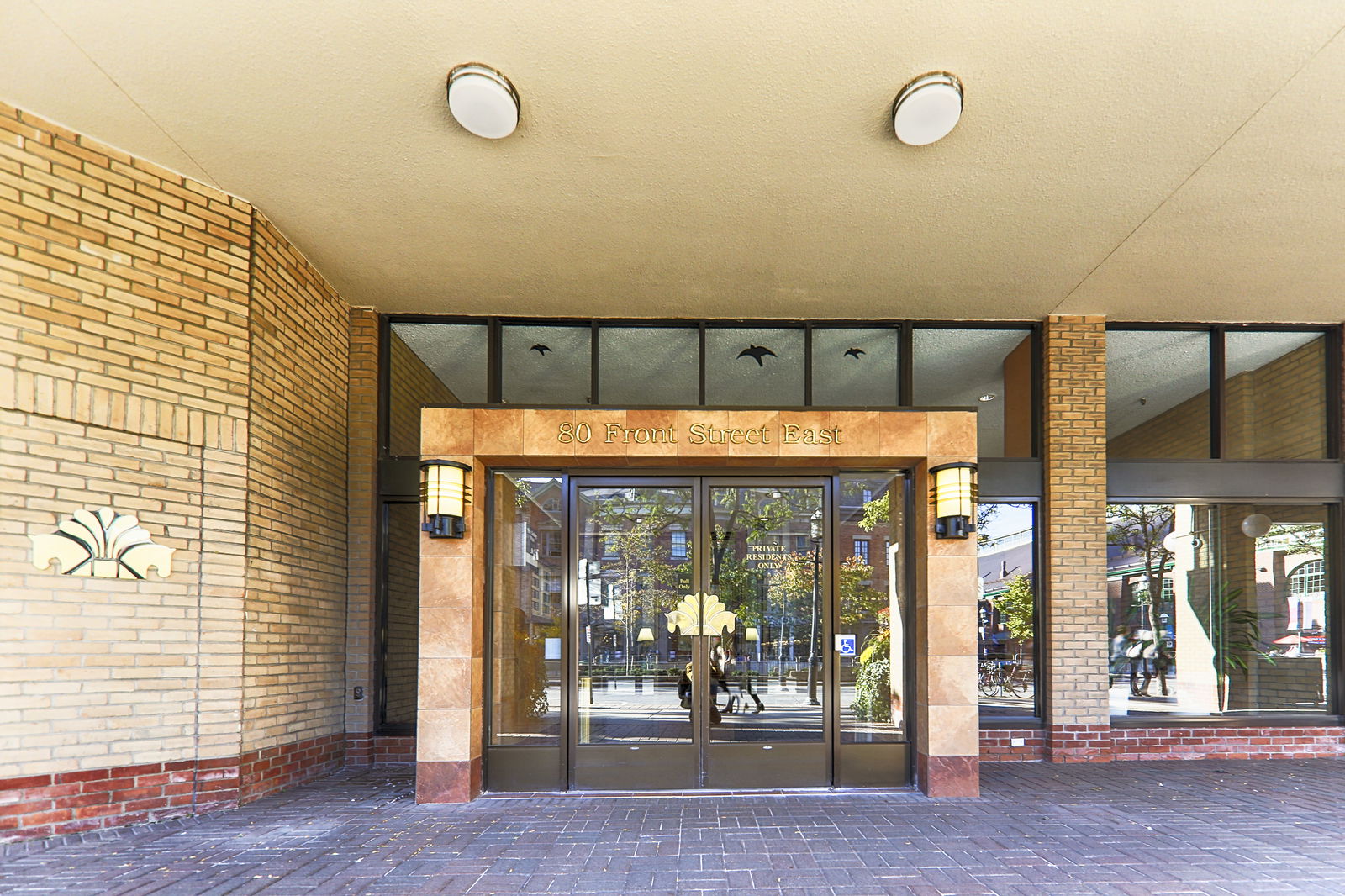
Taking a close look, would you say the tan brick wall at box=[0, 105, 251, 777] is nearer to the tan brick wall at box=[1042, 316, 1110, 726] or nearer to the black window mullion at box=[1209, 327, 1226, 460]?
the tan brick wall at box=[1042, 316, 1110, 726]

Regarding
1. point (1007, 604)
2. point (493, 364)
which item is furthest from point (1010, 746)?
point (493, 364)

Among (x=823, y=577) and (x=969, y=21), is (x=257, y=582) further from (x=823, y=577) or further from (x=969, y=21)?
(x=969, y=21)

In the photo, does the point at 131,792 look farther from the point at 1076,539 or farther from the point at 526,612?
the point at 1076,539

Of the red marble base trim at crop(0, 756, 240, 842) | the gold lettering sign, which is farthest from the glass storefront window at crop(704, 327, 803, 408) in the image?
the red marble base trim at crop(0, 756, 240, 842)

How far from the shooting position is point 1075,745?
25.1ft

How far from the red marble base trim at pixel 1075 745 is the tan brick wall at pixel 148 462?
6.07 m

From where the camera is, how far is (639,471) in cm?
662

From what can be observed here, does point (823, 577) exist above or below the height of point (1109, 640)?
above

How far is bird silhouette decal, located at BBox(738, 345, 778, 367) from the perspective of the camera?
801cm

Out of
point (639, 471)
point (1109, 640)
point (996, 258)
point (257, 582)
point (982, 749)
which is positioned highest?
point (996, 258)

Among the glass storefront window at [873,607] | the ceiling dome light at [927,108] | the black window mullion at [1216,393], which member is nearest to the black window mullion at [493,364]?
the glass storefront window at [873,607]

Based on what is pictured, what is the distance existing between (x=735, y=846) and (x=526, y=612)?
2.40 m

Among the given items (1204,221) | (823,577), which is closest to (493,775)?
(823,577)

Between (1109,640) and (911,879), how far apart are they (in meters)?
4.59
